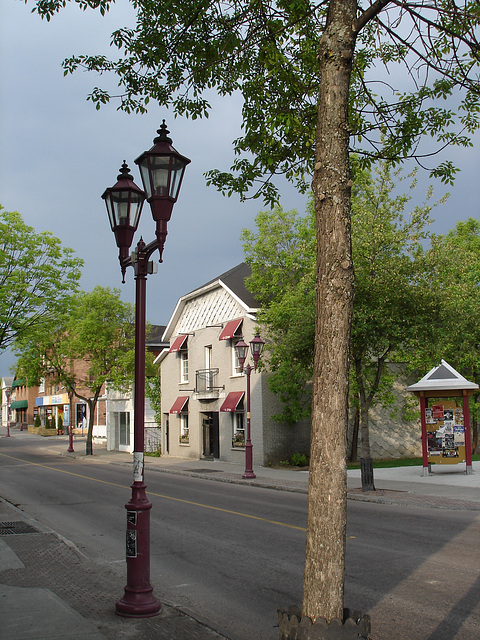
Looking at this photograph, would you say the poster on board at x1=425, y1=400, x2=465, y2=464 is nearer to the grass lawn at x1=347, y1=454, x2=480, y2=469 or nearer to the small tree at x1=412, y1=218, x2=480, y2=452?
the small tree at x1=412, y1=218, x2=480, y2=452

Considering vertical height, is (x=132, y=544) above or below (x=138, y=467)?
below

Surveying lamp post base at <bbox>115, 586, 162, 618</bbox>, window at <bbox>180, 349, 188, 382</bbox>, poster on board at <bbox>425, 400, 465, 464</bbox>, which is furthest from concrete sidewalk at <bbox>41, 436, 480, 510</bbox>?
lamp post base at <bbox>115, 586, 162, 618</bbox>

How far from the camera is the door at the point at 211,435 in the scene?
106 feet

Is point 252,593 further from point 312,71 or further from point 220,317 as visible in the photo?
point 220,317

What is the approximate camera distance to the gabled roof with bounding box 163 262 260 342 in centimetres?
3020

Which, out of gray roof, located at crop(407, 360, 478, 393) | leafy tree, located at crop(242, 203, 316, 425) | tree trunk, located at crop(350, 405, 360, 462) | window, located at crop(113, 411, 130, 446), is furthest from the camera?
window, located at crop(113, 411, 130, 446)

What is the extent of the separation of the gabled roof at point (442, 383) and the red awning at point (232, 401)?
10343mm

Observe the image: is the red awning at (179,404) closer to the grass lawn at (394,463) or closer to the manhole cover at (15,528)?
the grass lawn at (394,463)

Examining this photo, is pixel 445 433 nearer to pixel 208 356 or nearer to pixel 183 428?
pixel 208 356

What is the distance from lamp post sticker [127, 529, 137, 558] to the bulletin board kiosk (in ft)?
51.5

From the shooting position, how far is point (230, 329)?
3002 centimetres

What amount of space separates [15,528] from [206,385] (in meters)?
21.1

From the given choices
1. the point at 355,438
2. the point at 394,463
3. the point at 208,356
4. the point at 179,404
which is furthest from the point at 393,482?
the point at 179,404

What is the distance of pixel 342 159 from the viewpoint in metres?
4.36
